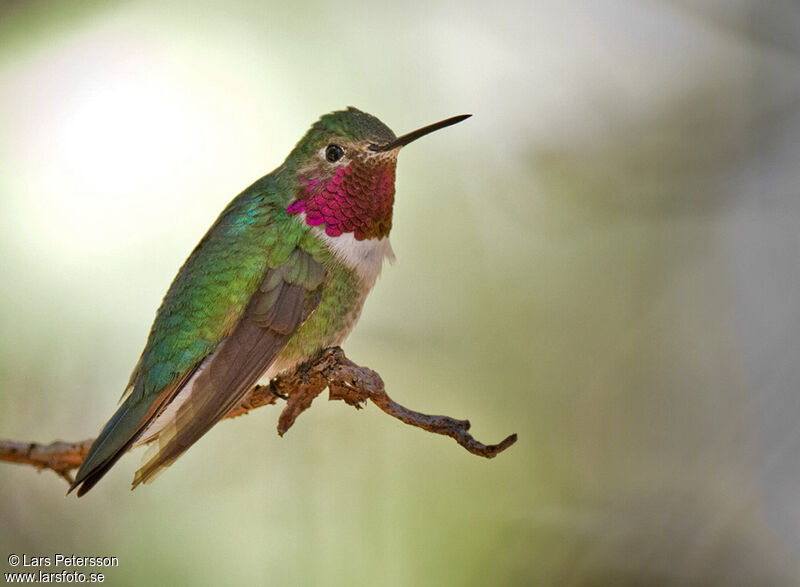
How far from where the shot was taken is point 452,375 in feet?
5.89

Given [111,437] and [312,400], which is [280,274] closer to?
[312,400]

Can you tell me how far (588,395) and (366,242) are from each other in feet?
2.76

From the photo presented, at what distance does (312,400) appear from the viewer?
1.11m

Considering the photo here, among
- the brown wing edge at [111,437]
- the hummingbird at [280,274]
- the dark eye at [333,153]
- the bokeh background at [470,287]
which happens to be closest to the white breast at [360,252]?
the hummingbird at [280,274]

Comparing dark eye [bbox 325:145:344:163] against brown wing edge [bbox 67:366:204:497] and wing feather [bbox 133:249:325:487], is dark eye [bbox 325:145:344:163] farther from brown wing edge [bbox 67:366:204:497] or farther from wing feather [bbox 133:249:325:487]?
brown wing edge [bbox 67:366:204:497]

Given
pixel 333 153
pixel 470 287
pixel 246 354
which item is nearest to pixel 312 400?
pixel 246 354

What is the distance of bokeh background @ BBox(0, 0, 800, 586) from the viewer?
1.69m

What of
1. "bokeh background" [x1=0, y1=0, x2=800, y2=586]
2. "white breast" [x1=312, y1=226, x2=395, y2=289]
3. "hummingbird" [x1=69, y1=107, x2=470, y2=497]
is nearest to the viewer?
"hummingbird" [x1=69, y1=107, x2=470, y2=497]

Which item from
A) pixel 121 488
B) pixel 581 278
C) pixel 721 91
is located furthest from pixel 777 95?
pixel 121 488

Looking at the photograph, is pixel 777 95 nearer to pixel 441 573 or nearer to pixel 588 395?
pixel 588 395

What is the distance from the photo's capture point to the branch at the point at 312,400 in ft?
2.84

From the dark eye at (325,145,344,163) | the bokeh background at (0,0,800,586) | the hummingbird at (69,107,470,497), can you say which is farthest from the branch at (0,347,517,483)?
the bokeh background at (0,0,800,586)

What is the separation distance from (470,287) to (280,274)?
2.51 ft

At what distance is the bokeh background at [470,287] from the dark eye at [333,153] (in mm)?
581
